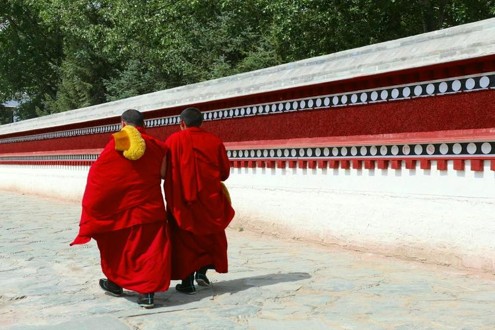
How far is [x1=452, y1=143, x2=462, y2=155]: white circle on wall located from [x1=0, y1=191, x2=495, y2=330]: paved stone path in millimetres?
989

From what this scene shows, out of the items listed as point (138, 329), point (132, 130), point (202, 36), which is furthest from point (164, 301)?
point (202, 36)

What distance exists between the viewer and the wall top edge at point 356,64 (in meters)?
5.25

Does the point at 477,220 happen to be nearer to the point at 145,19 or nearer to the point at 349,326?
the point at 349,326

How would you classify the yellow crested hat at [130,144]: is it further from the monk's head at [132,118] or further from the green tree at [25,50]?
the green tree at [25,50]

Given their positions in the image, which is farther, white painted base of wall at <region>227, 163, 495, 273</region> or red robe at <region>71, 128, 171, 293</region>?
white painted base of wall at <region>227, 163, 495, 273</region>

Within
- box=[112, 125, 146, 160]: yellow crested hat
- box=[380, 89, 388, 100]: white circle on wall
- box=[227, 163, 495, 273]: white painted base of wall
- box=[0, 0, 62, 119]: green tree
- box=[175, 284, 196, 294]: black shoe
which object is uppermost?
box=[0, 0, 62, 119]: green tree

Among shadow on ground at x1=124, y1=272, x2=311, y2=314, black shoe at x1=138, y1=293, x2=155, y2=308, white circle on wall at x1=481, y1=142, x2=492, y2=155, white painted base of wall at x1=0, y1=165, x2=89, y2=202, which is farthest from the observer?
white painted base of wall at x1=0, y1=165, x2=89, y2=202

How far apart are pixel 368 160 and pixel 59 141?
9231 mm

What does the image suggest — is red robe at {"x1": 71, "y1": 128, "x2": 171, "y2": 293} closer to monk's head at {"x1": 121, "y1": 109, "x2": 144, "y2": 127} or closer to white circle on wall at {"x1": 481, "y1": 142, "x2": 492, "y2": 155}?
monk's head at {"x1": 121, "y1": 109, "x2": 144, "y2": 127}

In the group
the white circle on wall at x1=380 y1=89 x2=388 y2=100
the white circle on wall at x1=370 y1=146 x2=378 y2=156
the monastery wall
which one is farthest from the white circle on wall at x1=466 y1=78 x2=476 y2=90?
the white circle on wall at x1=370 y1=146 x2=378 y2=156

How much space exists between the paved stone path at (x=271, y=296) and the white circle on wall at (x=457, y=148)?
989 millimetres

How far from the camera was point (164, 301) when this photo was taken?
445 centimetres

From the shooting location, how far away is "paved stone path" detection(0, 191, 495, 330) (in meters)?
3.76

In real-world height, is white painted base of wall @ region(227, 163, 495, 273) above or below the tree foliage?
below
